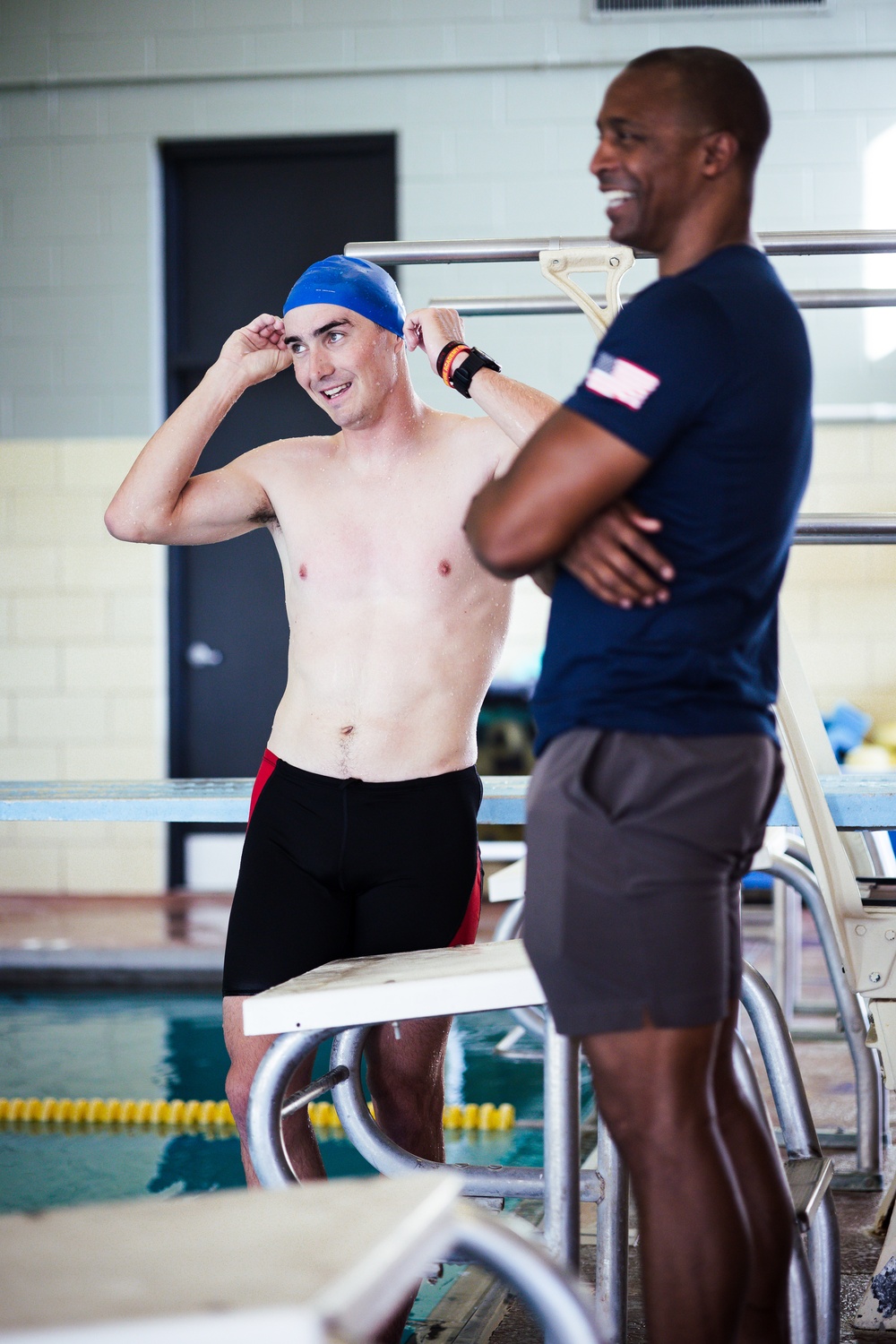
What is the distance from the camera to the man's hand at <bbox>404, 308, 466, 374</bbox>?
1843 mm

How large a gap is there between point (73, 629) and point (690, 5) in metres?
4.06

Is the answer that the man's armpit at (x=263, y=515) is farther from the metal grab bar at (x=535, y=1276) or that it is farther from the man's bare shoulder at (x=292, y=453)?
the metal grab bar at (x=535, y=1276)

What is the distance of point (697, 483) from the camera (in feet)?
3.82

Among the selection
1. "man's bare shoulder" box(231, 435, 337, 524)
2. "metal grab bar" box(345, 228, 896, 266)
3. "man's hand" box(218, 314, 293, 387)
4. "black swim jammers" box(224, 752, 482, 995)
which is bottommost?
"black swim jammers" box(224, 752, 482, 995)

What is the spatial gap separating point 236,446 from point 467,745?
4.99 meters

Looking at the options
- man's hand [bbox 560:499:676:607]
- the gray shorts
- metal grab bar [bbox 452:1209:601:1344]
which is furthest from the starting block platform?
metal grab bar [bbox 452:1209:601:1344]

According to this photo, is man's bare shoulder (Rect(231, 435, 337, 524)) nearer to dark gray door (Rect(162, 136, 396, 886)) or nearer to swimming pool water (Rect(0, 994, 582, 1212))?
swimming pool water (Rect(0, 994, 582, 1212))

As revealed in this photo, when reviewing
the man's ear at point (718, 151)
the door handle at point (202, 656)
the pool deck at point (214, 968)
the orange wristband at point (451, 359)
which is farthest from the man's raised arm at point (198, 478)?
→ the door handle at point (202, 656)

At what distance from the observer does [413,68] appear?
21.0 ft

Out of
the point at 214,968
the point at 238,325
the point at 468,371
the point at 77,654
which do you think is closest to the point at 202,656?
the point at 77,654

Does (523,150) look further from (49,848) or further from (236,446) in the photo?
(49,848)

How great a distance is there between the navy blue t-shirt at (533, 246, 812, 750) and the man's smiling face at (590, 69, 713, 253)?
0.22ft

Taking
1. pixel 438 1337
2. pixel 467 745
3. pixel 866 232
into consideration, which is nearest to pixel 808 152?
pixel 866 232

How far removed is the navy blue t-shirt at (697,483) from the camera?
3.68 ft
